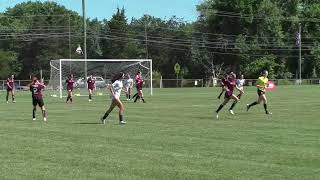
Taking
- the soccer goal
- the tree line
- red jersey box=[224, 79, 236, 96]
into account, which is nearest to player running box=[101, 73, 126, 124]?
red jersey box=[224, 79, 236, 96]

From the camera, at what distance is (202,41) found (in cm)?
10544

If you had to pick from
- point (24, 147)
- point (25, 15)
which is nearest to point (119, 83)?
point (24, 147)

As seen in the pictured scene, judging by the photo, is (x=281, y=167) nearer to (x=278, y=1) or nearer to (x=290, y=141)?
(x=290, y=141)

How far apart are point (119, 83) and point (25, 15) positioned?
356 feet

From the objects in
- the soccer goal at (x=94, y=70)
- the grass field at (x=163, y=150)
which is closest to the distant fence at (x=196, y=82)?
the soccer goal at (x=94, y=70)

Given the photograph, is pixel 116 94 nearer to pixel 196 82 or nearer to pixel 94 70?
pixel 94 70

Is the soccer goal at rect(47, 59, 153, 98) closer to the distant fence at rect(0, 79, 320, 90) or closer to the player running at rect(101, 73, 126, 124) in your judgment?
the distant fence at rect(0, 79, 320, 90)

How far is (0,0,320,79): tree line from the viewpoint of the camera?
331 ft

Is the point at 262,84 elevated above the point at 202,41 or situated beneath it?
situated beneath

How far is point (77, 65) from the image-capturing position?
57562mm

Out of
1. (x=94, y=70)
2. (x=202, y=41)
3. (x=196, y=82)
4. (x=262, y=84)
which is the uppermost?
(x=202, y=41)

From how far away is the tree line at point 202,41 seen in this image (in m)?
101

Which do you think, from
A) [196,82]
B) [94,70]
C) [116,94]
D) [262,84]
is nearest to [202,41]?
[196,82]

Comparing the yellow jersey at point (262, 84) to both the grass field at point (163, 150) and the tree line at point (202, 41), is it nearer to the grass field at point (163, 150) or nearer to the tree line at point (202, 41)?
the grass field at point (163, 150)
